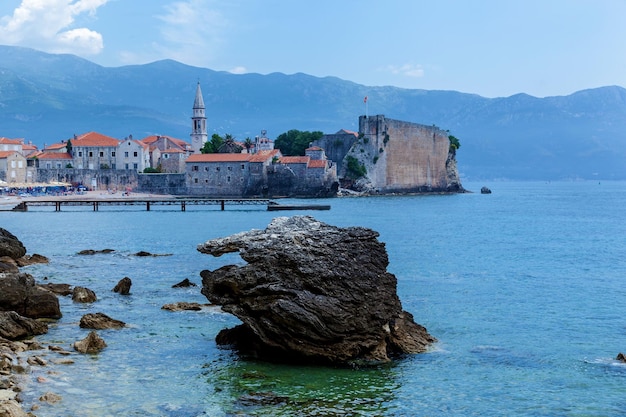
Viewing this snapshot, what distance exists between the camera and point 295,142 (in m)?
95.1

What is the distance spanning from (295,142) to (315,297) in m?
82.6

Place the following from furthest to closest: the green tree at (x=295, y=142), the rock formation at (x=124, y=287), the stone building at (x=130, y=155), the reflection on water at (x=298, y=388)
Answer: the green tree at (x=295, y=142), the stone building at (x=130, y=155), the rock formation at (x=124, y=287), the reflection on water at (x=298, y=388)

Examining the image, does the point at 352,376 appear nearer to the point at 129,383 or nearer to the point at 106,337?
the point at 129,383

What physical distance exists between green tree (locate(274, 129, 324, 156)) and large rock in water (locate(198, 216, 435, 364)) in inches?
3133

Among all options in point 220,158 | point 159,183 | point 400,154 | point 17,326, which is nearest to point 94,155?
point 159,183

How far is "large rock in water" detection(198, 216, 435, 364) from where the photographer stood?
1301 centimetres

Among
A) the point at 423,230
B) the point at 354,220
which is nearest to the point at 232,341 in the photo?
the point at 423,230

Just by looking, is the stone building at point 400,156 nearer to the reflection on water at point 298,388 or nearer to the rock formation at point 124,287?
the rock formation at point 124,287

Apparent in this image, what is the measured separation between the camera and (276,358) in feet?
44.2

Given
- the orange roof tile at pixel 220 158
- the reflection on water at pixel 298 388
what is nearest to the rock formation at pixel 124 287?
the reflection on water at pixel 298 388

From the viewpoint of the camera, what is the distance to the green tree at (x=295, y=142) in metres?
94.1

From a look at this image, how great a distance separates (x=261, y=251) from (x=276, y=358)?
76.6 inches

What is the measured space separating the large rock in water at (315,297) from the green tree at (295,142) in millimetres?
79587

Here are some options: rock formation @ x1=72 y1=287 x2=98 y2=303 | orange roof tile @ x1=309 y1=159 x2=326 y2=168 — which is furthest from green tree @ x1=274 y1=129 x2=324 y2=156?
rock formation @ x1=72 y1=287 x2=98 y2=303
